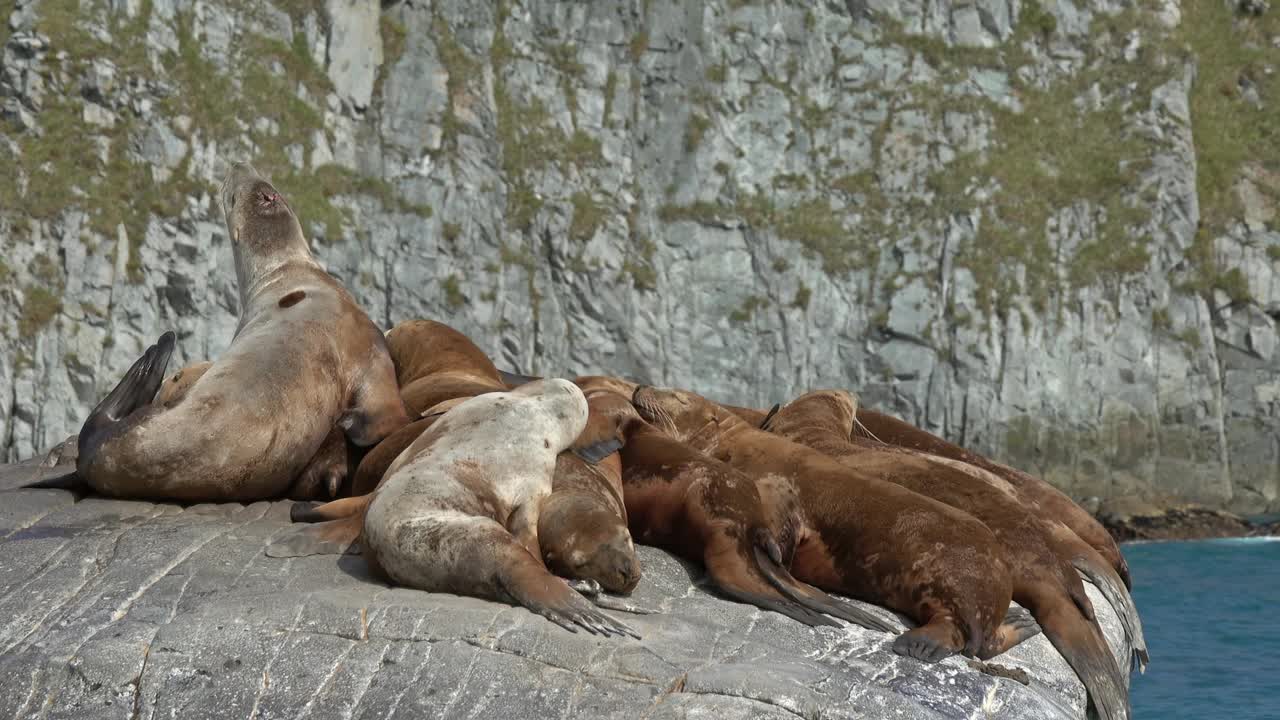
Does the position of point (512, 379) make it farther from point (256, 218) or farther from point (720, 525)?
point (720, 525)

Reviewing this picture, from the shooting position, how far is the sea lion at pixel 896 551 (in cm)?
Answer: 575

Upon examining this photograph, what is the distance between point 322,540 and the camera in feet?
19.4

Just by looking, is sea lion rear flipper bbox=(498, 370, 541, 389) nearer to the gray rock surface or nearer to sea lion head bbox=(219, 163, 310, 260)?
sea lion head bbox=(219, 163, 310, 260)

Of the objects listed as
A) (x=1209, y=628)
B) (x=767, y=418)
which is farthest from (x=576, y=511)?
(x=1209, y=628)

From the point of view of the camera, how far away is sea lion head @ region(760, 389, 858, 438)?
26.3ft

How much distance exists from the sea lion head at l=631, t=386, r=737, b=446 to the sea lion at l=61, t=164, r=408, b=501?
62.2 inches

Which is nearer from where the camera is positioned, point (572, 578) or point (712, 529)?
point (572, 578)

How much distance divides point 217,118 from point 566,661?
101 feet

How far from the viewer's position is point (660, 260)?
3762cm

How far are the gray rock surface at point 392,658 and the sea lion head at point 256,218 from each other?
3.33 metres

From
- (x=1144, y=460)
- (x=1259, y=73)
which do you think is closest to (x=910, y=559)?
(x=1144, y=460)

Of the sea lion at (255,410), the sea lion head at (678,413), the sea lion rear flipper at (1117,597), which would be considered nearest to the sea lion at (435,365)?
the sea lion at (255,410)

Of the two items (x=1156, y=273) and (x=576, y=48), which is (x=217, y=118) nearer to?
(x=576, y=48)

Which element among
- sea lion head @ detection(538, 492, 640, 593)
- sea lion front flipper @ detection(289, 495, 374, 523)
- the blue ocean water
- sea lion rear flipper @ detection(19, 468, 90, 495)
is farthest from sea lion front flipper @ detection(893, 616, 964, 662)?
the blue ocean water
